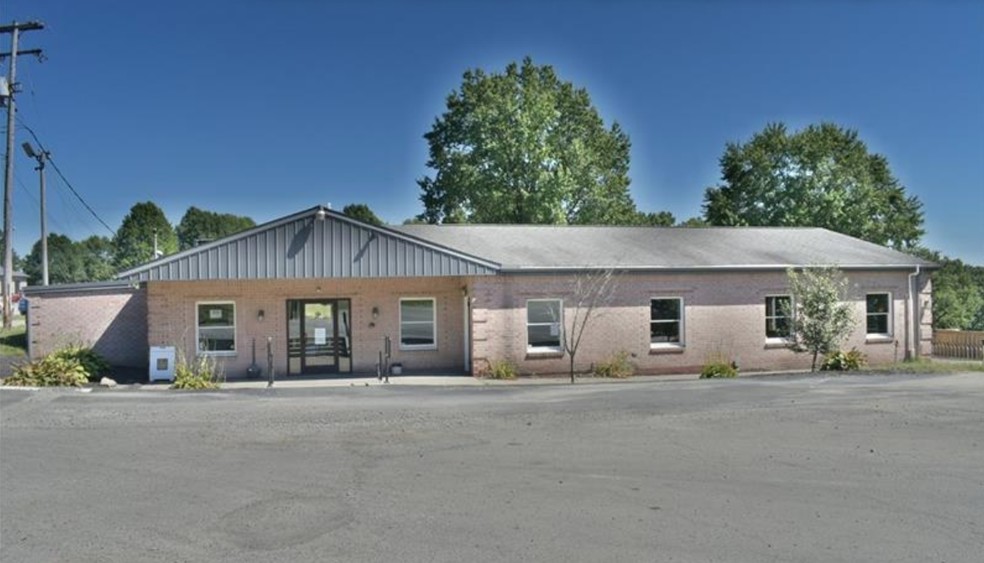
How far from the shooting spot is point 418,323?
2184cm

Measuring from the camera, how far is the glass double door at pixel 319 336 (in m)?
21.0

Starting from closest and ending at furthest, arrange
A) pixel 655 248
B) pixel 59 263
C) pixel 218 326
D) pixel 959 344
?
pixel 218 326 < pixel 655 248 < pixel 959 344 < pixel 59 263

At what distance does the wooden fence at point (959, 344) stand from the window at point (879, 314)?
603 centimetres

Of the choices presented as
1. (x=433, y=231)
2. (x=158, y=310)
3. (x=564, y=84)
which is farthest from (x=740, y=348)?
(x=564, y=84)

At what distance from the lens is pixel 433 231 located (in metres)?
25.4

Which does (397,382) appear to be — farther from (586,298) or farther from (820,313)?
(820,313)

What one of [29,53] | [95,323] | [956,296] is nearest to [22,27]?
[29,53]

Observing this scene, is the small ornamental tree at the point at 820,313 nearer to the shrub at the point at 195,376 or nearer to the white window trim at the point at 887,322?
the white window trim at the point at 887,322

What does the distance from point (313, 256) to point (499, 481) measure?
12351 millimetres

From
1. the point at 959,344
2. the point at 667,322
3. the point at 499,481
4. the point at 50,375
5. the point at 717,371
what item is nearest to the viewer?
the point at 499,481

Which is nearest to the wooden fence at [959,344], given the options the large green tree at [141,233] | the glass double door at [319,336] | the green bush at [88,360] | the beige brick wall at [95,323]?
the glass double door at [319,336]

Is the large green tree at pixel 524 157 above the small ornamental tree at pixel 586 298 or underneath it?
above

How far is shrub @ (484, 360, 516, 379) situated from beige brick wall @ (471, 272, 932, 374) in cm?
20

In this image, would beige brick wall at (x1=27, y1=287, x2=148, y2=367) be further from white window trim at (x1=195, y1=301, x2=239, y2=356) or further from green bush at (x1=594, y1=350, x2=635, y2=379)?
green bush at (x1=594, y1=350, x2=635, y2=379)
